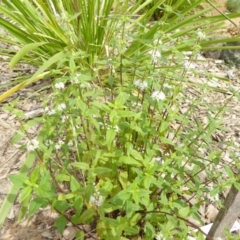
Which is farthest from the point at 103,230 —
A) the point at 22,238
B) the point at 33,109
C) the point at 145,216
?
the point at 33,109

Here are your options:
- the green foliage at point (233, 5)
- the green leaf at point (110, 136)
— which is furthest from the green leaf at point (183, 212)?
the green foliage at point (233, 5)

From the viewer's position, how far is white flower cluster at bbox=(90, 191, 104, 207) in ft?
3.07

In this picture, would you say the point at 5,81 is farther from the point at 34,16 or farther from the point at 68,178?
the point at 68,178

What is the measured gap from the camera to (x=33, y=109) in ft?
5.86

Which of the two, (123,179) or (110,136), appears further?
(123,179)

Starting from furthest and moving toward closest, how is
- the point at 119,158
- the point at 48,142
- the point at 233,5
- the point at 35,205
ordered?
the point at 233,5, the point at 48,142, the point at 119,158, the point at 35,205

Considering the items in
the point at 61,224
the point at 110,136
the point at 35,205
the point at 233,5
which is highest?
the point at 233,5

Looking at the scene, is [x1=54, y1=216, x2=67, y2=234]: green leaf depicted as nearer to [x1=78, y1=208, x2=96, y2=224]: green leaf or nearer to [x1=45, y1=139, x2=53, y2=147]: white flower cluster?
[x1=78, y1=208, x2=96, y2=224]: green leaf

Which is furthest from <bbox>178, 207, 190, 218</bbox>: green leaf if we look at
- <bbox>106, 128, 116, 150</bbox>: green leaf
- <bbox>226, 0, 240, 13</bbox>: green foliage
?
<bbox>226, 0, 240, 13</bbox>: green foliage

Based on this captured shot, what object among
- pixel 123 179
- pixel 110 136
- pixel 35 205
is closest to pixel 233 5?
pixel 123 179

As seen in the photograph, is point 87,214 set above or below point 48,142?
below

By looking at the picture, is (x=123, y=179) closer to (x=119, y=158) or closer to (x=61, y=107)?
(x=119, y=158)

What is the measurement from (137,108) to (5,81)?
97 cm

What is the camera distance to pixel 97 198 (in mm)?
956
